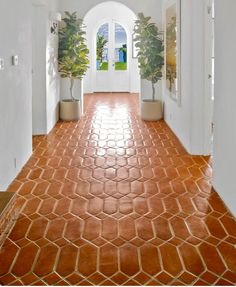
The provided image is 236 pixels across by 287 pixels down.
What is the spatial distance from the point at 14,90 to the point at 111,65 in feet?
37.2

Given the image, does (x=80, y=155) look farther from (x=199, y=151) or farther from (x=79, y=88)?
(x=79, y=88)

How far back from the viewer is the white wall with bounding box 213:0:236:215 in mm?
3949

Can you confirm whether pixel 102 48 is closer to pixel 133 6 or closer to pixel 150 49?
pixel 133 6

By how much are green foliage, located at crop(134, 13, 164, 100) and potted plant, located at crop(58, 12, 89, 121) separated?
1330mm

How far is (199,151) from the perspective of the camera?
6.22m

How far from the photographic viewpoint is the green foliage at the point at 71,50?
9.07 metres

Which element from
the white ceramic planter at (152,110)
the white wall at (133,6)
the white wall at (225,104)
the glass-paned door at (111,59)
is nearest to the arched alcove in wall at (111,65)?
the glass-paned door at (111,59)

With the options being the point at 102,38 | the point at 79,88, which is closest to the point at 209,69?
the point at 79,88

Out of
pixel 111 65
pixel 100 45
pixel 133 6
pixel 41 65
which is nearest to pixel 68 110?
pixel 41 65

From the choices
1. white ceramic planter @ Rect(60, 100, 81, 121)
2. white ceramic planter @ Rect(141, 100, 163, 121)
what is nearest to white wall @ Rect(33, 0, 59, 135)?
white ceramic planter @ Rect(60, 100, 81, 121)

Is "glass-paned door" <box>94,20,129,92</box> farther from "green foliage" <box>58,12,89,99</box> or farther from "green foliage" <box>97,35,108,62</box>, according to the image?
"green foliage" <box>58,12,89,99</box>

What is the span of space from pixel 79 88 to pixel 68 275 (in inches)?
294

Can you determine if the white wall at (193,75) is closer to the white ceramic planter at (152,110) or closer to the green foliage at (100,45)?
the white ceramic planter at (152,110)

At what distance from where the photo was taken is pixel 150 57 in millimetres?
9234
